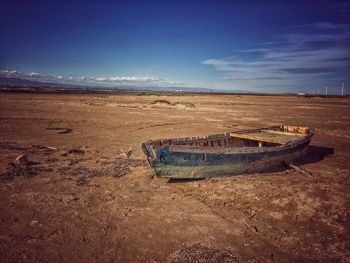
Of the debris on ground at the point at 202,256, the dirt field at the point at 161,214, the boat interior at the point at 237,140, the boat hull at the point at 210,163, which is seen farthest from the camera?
the boat interior at the point at 237,140

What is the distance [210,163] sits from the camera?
7.61m

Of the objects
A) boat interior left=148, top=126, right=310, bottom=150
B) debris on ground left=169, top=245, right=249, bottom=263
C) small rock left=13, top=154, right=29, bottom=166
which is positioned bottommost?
debris on ground left=169, top=245, right=249, bottom=263

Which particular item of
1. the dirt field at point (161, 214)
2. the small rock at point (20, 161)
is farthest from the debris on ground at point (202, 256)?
the small rock at point (20, 161)

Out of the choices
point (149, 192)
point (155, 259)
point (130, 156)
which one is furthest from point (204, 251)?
point (130, 156)

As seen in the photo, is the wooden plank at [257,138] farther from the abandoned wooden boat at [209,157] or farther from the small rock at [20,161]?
the small rock at [20,161]

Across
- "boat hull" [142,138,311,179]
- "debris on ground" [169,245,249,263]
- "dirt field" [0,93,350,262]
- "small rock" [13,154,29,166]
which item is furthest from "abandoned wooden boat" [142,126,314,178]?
"small rock" [13,154,29,166]

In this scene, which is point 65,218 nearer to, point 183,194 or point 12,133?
point 183,194

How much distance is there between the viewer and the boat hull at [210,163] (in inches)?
281

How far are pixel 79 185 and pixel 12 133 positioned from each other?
9.57 metres

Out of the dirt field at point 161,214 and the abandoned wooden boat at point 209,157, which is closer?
the dirt field at point 161,214

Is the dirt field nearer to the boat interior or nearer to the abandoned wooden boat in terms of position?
the abandoned wooden boat

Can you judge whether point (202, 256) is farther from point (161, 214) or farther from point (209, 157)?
point (209, 157)

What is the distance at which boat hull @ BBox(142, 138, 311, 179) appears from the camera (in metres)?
7.13

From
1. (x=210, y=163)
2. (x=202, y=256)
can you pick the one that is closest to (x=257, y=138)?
(x=210, y=163)
